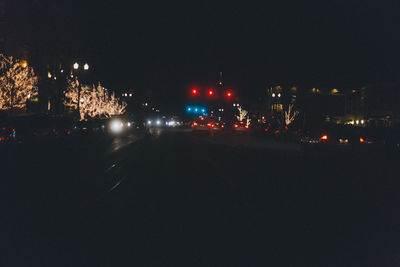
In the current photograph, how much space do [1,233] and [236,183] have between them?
7446mm

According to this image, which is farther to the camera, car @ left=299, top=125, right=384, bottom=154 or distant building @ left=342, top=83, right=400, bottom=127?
distant building @ left=342, top=83, right=400, bottom=127

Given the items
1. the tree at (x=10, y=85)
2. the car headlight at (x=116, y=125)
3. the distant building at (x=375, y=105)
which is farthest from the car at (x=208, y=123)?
the tree at (x=10, y=85)

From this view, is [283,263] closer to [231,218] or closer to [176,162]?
[231,218]

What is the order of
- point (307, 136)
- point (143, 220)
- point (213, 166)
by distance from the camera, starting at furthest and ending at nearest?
point (307, 136) < point (213, 166) < point (143, 220)

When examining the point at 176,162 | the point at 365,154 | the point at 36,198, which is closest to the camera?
the point at 36,198

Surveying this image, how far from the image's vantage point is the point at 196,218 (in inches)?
322

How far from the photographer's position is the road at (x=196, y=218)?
6031 millimetres

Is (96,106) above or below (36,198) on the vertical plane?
above

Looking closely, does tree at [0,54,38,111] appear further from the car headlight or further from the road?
the road

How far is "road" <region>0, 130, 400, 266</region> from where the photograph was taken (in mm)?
6031

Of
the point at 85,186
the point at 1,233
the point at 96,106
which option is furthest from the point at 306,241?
the point at 96,106

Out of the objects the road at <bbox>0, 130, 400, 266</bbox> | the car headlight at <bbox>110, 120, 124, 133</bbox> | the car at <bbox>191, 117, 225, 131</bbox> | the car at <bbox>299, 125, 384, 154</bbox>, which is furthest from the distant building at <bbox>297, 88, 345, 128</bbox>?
the road at <bbox>0, 130, 400, 266</bbox>

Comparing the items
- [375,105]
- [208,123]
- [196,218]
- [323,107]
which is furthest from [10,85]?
[208,123]

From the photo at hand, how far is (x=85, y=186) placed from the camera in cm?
1200
